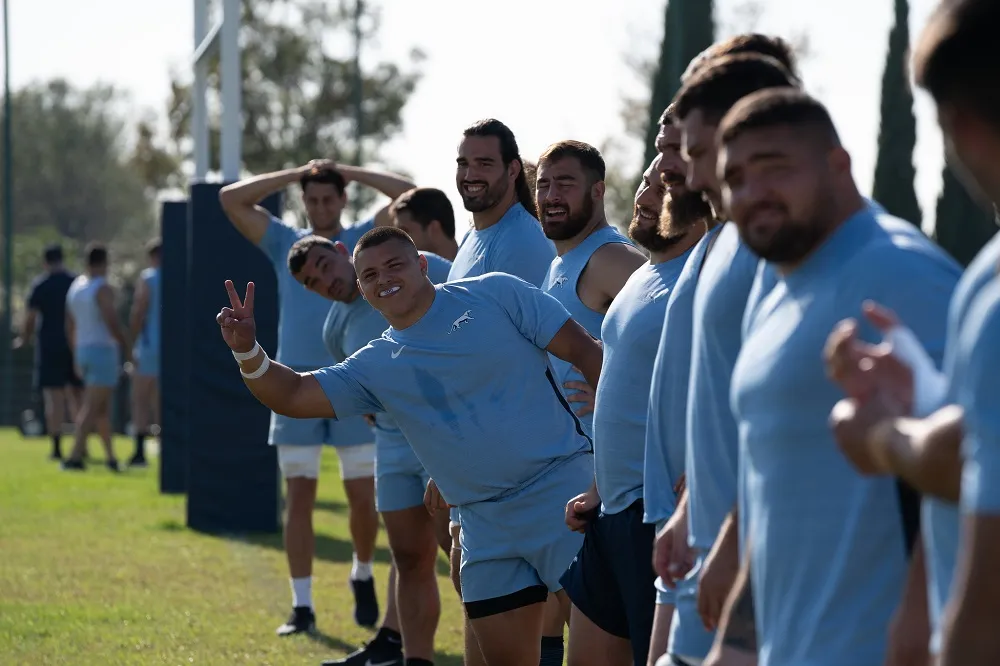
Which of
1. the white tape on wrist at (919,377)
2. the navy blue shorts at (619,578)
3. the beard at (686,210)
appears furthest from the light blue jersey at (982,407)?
the navy blue shorts at (619,578)

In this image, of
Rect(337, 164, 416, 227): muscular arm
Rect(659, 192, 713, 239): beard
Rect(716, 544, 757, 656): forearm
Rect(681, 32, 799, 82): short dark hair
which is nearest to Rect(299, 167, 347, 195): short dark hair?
Rect(337, 164, 416, 227): muscular arm

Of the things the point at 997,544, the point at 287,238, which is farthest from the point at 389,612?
the point at 997,544

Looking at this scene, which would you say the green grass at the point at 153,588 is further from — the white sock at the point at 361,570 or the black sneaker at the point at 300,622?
the white sock at the point at 361,570

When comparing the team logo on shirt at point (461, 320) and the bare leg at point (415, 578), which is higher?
the team logo on shirt at point (461, 320)

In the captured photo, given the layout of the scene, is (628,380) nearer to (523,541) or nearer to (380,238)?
(523,541)

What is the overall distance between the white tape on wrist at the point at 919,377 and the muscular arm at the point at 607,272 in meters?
Answer: 3.40

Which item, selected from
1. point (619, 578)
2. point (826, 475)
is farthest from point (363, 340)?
point (826, 475)

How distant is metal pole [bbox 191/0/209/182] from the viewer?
13.2 meters

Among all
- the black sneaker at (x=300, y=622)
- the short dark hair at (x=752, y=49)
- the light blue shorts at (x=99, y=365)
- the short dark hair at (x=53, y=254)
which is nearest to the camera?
the short dark hair at (x=752, y=49)

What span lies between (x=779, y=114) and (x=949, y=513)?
912 millimetres

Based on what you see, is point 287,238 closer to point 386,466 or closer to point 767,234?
point 386,466

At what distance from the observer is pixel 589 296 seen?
6020 millimetres

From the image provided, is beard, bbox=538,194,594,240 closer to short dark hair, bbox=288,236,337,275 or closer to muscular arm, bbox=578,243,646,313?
muscular arm, bbox=578,243,646,313

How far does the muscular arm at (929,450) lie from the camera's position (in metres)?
2.26
